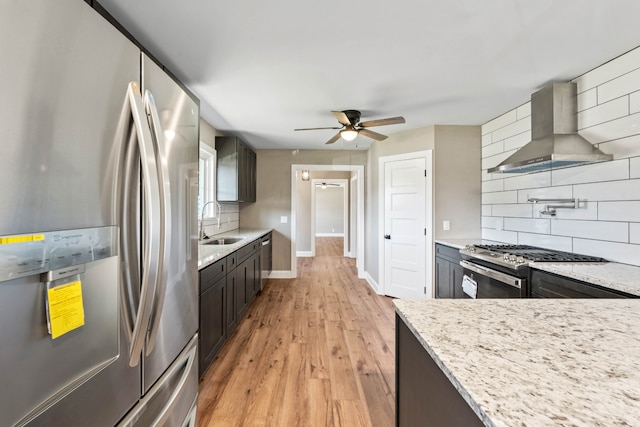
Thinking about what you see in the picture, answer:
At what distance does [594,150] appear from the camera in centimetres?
211

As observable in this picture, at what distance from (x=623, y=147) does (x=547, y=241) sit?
3.11 ft

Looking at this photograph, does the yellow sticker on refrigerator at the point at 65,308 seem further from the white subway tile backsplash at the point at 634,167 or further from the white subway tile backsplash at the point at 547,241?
the white subway tile backsplash at the point at 547,241

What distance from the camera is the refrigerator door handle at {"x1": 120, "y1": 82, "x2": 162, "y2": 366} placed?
832 mm

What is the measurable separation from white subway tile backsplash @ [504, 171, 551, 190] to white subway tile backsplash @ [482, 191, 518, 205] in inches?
2.6

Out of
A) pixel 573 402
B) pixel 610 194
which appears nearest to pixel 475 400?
pixel 573 402

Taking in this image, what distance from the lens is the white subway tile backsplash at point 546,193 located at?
93.1 inches

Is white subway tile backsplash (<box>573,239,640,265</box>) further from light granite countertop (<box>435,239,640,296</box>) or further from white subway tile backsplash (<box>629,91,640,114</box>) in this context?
white subway tile backsplash (<box>629,91,640,114</box>)

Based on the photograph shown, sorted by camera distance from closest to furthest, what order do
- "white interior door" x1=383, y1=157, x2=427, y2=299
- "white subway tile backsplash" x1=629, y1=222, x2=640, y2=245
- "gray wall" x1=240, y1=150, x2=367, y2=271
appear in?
"white subway tile backsplash" x1=629, y1=222, x2=640, y2=245 → "white interior door" x1=383, y1=157, x2=427, y2=299 → "gray wall" x1=240, y1=150, x2=367, y2=271

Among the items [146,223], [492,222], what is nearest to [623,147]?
[492,222]

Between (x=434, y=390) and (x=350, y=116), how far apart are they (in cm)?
270

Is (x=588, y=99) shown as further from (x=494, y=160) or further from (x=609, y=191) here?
(x=494, y=160)

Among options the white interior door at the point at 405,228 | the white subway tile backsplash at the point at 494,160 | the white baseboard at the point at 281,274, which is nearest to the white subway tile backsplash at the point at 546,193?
→ the white subway tile backsplash at the point at 494,160

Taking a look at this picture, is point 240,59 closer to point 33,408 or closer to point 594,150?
point 33,408

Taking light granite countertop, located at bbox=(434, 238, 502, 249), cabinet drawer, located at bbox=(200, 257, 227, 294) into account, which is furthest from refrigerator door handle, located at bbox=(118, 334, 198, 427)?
light granite countertop, located at bbox=(434, 238, 502, 249)
